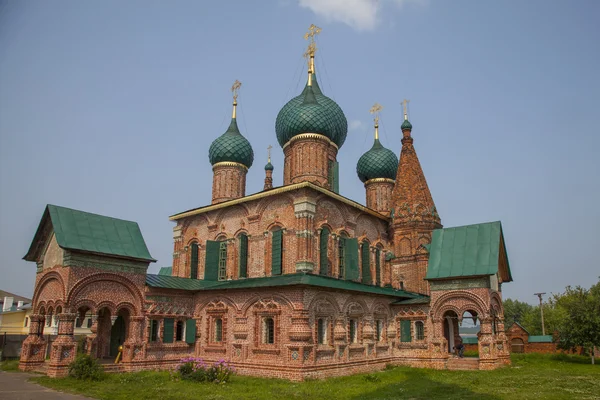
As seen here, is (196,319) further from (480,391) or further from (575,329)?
(575,329)

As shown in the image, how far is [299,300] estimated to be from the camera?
1566 cm

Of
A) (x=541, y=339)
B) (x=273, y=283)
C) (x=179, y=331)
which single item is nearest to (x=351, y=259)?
(x=273, y=283)

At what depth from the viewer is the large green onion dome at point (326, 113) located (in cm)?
2182

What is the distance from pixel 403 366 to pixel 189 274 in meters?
9.71

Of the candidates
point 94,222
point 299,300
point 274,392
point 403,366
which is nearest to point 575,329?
point 403,366

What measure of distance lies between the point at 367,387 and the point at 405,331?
622 centimetres

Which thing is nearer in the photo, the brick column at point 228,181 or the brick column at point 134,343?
the brick column at point 134,343

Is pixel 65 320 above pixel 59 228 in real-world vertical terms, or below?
Result: below

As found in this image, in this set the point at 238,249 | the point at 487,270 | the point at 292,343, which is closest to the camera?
the point at 292,343

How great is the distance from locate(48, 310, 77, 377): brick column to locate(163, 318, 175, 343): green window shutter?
127 inches

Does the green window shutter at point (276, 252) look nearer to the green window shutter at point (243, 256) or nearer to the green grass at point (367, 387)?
the green window shutter at point (243, 256)

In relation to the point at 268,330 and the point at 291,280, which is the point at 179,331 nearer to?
the point at 268,330

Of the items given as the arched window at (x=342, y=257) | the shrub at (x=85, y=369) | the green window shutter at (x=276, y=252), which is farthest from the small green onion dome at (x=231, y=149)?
the shrub at (x=85, y=369)

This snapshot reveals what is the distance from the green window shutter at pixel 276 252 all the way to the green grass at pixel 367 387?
409 cm
